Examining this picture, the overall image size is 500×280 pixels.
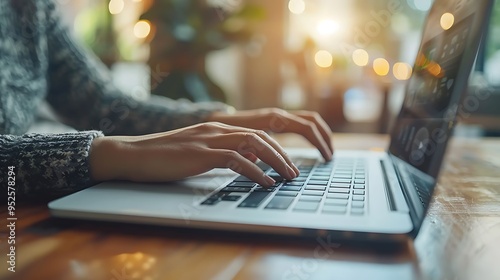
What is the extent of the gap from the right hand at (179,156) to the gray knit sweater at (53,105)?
0.02 m

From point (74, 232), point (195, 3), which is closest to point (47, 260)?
point (74, 232)

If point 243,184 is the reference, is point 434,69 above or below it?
above

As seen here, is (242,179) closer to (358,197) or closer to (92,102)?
(358,197)

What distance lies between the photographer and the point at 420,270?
305 millimetres

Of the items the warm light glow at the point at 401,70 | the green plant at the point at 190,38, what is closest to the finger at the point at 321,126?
the green plant at the point at 190,38

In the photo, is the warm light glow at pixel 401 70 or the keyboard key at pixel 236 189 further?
the warm light glow at pixel 401 70

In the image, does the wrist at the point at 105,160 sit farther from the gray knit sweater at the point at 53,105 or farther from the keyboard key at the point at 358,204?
the keyboard key at the point at 358,204

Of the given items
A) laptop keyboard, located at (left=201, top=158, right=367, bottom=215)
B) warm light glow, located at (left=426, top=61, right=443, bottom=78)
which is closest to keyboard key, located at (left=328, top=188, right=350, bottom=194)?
laptop keyboard, located at (left=201, top=158, right=367, bottom=215)

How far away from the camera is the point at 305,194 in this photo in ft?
1.43

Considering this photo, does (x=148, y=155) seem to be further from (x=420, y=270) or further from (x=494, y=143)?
(x=494, y=143)

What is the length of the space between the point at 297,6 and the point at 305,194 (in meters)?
2.01

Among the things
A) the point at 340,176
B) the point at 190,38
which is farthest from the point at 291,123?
the point at 190,38

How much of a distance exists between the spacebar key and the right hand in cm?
3

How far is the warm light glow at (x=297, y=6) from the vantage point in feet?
7.53
